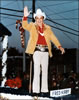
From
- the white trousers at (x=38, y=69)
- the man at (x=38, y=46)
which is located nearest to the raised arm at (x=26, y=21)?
the man at (x=38, y=46)

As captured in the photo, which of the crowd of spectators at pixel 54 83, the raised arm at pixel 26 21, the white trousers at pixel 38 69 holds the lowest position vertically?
the crowd of spectators at pixel 54 83

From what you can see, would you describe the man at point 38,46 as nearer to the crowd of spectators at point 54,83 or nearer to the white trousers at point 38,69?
the white trousers at point 38,69

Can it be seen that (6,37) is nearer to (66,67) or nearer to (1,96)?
(1,96)

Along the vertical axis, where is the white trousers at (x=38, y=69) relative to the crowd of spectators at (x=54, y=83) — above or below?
above

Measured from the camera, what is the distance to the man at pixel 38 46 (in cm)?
308

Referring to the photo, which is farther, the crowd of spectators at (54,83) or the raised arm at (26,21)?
the crowd of spectators at (54,83)

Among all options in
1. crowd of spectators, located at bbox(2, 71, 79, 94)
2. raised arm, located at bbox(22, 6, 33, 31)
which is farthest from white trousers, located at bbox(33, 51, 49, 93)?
raised arm, located at bbox(22, 6, 33, 31)

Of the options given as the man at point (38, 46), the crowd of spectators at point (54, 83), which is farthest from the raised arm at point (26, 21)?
the crowd of spectators at point (54, 83)

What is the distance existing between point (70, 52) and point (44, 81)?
41.4 ft

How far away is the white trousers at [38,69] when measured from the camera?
3.08 meters

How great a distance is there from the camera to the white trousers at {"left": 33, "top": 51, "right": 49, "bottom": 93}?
308cm

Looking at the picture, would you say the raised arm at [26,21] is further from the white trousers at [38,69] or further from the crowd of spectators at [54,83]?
the crowd of spectators at [54,83]

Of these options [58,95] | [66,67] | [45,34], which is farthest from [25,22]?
[66,67]

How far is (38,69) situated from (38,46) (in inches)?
13.6
